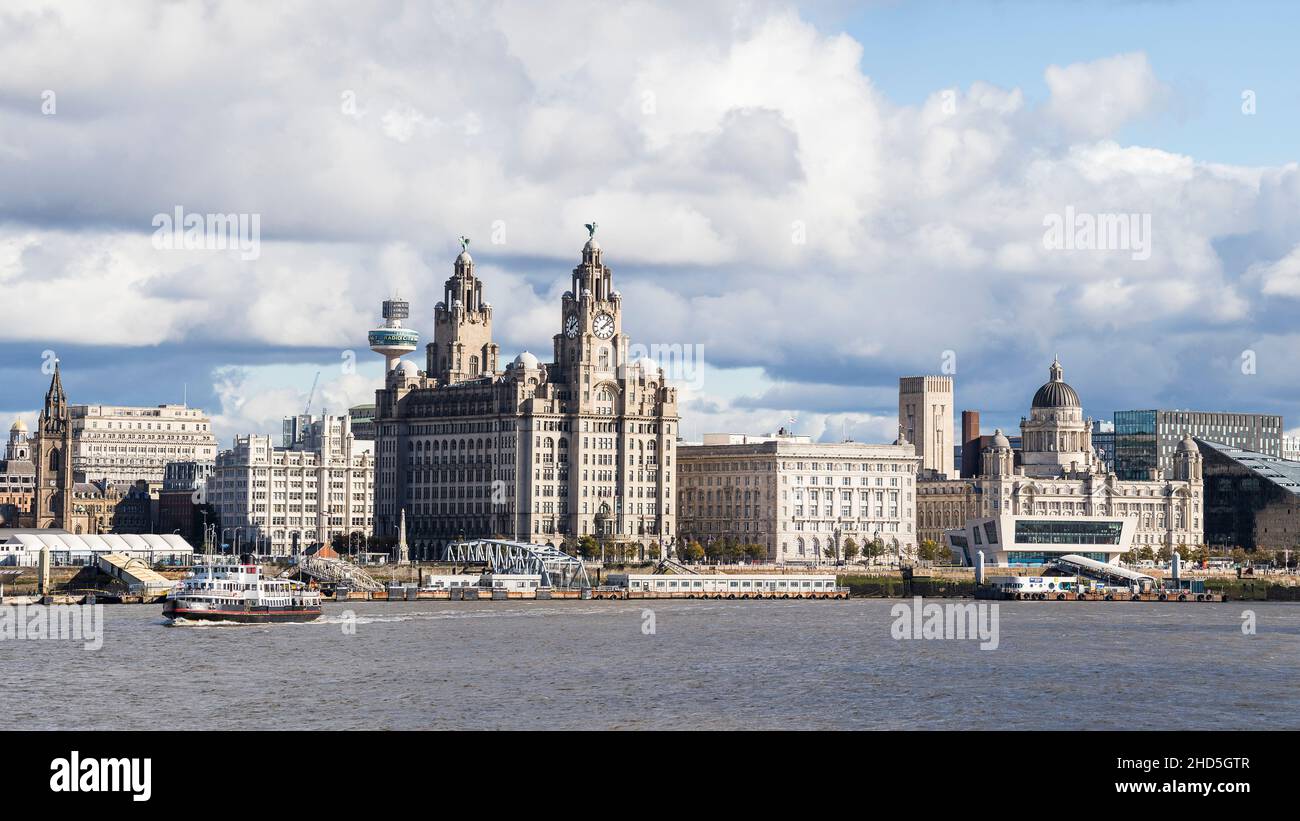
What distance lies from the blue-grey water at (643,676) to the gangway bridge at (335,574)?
48.9m

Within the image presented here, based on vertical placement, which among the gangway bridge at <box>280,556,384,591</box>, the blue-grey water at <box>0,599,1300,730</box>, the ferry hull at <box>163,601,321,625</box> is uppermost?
the gangway bridge at <box>280,556,384,591</box>

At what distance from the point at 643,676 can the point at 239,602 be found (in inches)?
2100

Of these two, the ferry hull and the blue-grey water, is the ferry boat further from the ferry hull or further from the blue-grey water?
the blue-grey water

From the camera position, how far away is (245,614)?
135 meters

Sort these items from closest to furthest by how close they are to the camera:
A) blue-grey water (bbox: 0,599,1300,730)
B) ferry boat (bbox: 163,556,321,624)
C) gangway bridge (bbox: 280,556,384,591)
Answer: blue-grey water (bbox: 0,599,1300,730) < ferry boat (bbox: 163,556,321,624) < gangway bridge (bbox: 280,556,384,591)

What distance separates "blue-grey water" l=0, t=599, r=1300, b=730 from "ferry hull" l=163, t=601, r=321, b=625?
218 centimetres

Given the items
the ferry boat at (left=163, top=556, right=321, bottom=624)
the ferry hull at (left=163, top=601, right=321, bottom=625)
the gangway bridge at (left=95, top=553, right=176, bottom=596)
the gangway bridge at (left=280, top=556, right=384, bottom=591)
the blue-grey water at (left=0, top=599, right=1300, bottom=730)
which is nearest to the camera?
the blue-grey water at (left=0, top=599, right=1300, bottom=730)

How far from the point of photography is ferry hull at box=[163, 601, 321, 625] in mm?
132375

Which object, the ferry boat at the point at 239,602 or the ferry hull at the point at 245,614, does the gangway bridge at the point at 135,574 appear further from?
the ferry hull at the point at 245,614

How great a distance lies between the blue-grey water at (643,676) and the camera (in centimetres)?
7144

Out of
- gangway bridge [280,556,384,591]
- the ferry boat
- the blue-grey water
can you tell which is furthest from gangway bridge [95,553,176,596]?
the ferry boat

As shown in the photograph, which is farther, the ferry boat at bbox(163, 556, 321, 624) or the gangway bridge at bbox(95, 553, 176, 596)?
the gangway bridge at bbox(95, 553, 176, 596)

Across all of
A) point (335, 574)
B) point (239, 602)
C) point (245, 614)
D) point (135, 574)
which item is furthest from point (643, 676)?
point (335, 574)
